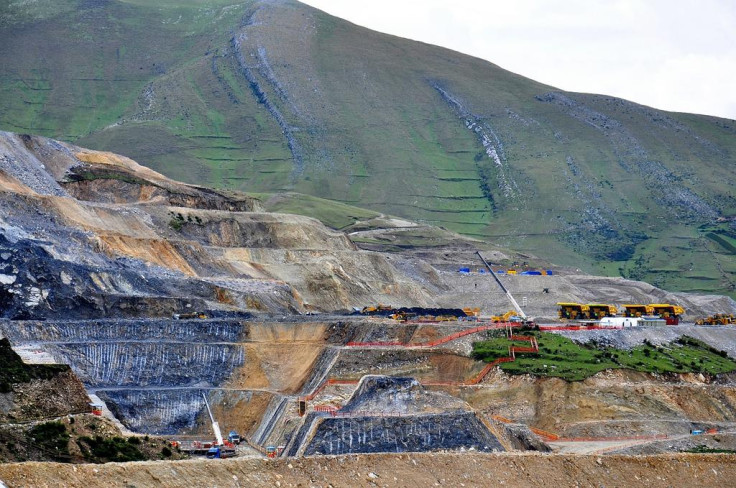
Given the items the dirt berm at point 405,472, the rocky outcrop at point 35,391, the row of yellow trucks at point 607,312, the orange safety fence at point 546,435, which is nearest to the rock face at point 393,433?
the dirt berm at point 405,472

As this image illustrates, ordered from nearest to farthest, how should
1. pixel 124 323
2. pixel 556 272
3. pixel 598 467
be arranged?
pixel 598 467, pixel 124 323, pixel 556 272

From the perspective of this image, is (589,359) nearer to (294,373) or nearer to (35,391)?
(294,373)

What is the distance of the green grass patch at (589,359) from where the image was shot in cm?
7919

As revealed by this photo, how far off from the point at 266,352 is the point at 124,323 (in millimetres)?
8848

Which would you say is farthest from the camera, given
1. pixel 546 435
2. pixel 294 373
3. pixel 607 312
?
pixel 607 312

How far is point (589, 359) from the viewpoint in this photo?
274 feet

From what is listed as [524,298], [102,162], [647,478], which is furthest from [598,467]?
[102,162]

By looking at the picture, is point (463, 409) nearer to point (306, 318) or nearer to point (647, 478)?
point (647, 478)

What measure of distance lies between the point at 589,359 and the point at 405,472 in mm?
37301

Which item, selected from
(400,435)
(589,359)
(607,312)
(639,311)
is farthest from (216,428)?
(639,311)

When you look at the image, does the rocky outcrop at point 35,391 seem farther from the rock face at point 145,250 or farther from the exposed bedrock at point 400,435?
the rock face at point 145,250

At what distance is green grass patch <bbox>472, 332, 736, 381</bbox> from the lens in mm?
79188

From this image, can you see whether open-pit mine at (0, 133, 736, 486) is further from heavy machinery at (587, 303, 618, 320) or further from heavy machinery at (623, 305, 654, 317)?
heavy machinery at (623, 305, 654, 317)

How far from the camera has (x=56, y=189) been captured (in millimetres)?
127938
